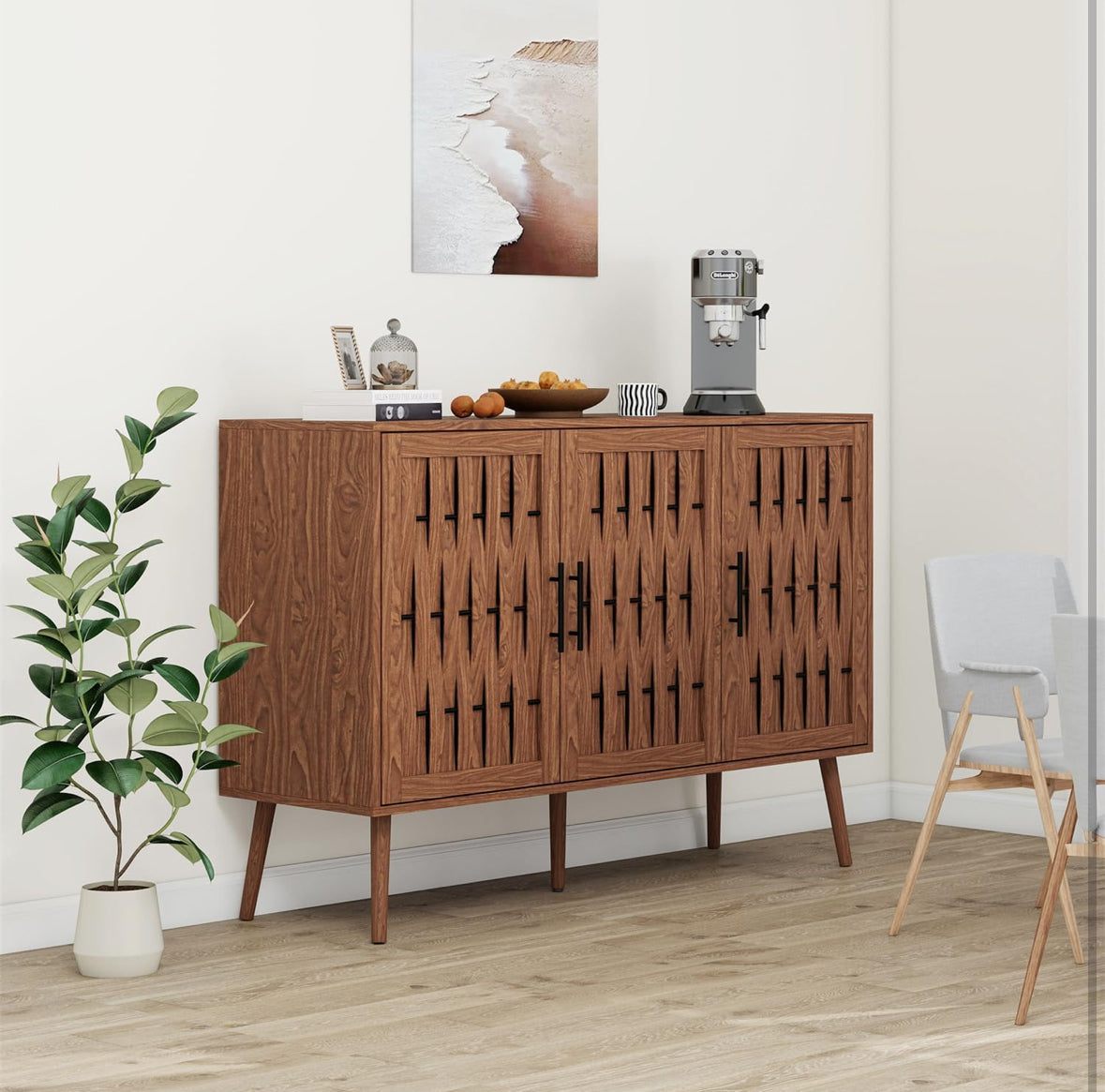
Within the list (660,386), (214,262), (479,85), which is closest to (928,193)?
(660,386)

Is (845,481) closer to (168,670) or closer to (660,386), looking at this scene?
(660,386)

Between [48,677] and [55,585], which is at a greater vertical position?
[55,585]

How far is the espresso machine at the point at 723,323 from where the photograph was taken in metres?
4.82

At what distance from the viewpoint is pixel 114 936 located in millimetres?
3816

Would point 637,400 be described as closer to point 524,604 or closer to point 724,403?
point 724,403

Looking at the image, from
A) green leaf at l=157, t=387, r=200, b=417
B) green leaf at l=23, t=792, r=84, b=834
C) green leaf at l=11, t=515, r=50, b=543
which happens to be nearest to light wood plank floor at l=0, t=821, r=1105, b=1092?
green leaf at l=23, t=792, r=84, b=834

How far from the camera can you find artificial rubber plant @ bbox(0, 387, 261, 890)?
3738mm

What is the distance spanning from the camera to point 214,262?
14.1 feet

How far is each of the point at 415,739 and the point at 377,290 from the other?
3.85 ft

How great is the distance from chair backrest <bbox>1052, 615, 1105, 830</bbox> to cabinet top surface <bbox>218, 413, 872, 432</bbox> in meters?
1.41

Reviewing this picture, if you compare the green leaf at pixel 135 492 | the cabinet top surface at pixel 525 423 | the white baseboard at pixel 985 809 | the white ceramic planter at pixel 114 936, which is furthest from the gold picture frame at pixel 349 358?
the white baseboard at pixel 985 809

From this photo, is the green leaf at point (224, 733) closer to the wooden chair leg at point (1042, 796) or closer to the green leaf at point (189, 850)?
the green leaf at point (189, 850)

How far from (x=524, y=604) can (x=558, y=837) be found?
2.33 ft

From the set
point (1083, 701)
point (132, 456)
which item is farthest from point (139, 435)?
Answer: point (1083, 701)
